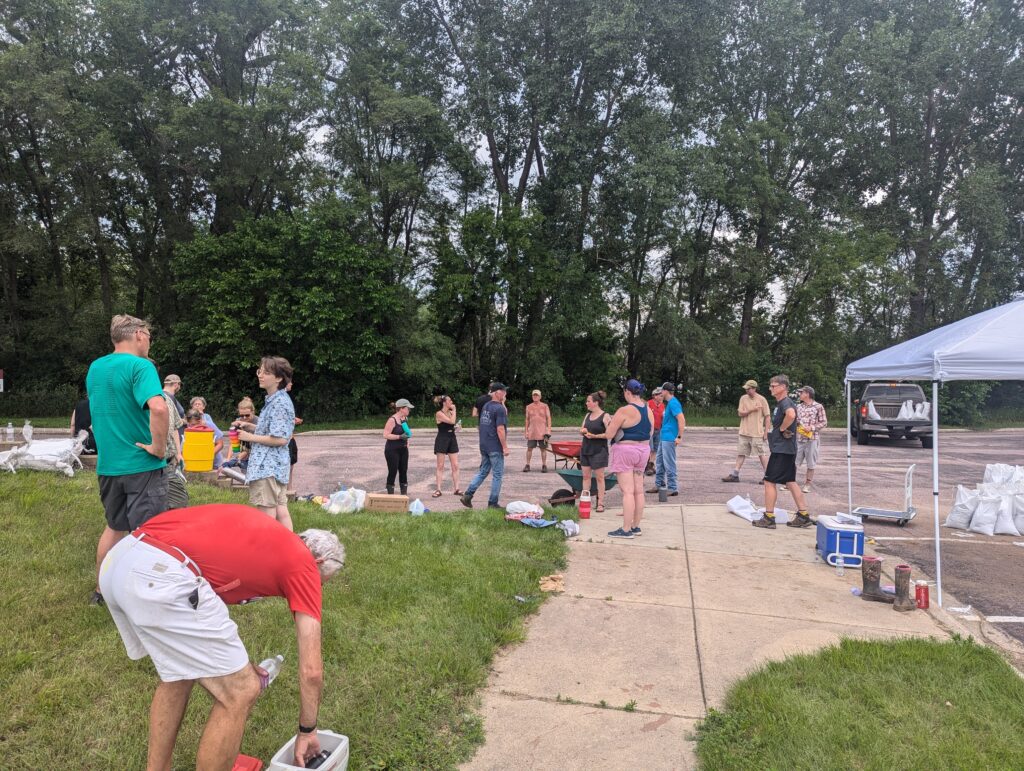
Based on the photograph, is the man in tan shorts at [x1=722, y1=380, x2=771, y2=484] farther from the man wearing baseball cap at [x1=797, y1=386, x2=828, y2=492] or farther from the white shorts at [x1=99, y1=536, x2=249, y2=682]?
the white shorts at [x1=99, y1=536, x2=249, y2=682]

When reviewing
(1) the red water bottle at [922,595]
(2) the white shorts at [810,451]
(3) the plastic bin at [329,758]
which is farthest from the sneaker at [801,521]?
(3) the plastic bin at [329,758]

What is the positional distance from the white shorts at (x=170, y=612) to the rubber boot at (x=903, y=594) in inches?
200

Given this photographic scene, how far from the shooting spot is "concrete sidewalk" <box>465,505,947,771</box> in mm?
3332

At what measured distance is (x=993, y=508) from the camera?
8.08 meters

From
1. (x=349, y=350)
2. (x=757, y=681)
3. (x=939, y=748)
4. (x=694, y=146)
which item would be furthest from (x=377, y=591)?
(x=694, y=146)

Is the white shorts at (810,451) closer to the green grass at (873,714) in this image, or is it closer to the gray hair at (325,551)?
the green grass at (873,714)

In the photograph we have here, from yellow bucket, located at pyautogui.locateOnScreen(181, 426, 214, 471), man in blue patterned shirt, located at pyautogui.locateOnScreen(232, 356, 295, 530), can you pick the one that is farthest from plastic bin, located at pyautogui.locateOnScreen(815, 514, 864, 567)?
yellow bucket, located at pyautogui.locateOnScreen(181, 426, 214, 471)

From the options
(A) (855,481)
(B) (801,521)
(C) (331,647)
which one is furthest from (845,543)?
(A) (855,481)

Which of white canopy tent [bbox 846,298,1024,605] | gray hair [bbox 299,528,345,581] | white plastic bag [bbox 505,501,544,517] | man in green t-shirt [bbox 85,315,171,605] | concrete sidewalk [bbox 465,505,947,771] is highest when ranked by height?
white canopy tent [bbox 846,298,1024,605]

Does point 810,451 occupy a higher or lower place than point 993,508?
higher

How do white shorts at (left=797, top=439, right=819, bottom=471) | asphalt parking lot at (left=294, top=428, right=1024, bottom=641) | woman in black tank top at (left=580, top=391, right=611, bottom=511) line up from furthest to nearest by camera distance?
white shorts at (left=797, top=439, right=819, bottom=471), woman in black tank top at (left=580, top=391, right=611, bottom=511), asphalt parking lot at (left=294, top=428, right=1024, bottom=641)

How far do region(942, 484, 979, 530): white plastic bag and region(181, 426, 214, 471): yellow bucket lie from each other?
9.90 meters

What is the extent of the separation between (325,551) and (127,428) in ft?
7.46

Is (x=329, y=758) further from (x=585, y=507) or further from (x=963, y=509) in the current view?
(x=963, y=509)
